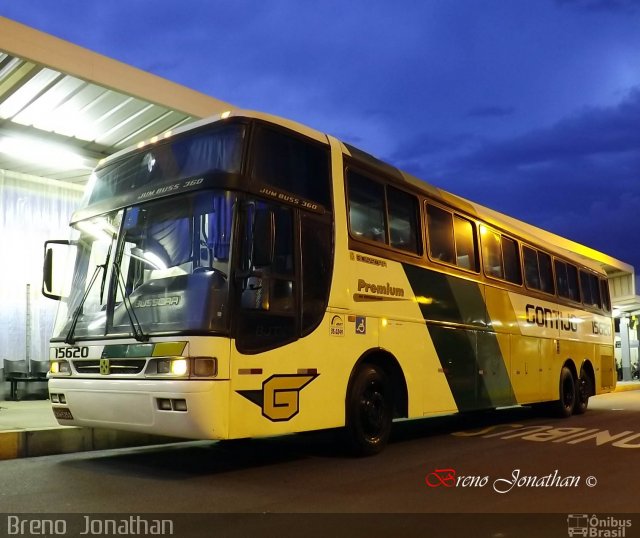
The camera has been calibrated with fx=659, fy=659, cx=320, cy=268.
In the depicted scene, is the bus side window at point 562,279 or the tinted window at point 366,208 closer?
the tinted window at point 366,208

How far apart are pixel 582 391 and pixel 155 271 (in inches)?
437

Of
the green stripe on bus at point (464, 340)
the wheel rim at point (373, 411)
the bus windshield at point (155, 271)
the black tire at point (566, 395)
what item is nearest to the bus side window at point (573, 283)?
the black tire at point (566, 395)

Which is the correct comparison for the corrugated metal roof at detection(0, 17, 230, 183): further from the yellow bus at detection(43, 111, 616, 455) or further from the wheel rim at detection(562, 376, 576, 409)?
the wheel rim at detection(562, 376, 576, 409)

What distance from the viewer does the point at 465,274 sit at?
9.98 meters

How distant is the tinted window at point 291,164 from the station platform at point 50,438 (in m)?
4.12

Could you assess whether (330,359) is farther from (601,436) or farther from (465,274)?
(601,436)

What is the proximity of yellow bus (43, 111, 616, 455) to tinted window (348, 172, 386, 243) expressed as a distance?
3 centimetres

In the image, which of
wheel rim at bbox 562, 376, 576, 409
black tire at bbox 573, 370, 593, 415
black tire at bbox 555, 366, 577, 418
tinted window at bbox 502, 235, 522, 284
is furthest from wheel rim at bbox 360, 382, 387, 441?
black tire at bbox 573, 370, 593, 415

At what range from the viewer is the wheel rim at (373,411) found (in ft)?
24.9

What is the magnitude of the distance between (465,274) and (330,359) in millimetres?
3727

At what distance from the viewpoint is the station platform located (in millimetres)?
7680

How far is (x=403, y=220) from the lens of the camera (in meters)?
8.79

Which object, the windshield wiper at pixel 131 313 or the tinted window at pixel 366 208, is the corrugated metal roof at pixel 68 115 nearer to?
the windshield wiper at pixel 131 313

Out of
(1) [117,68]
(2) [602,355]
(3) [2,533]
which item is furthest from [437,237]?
(2) [602,355]
